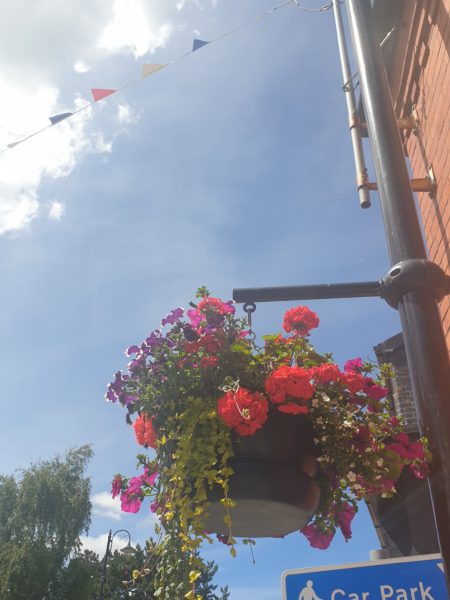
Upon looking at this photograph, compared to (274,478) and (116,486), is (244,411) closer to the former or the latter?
(274,478)

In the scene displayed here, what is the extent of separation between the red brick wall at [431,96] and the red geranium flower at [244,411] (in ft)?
4.79

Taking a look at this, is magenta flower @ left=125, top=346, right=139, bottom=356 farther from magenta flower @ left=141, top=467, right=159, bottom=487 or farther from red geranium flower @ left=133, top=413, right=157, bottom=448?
magenta flower @ left=141, top=467, right=159, bottom=487

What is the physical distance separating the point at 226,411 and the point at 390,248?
74cm

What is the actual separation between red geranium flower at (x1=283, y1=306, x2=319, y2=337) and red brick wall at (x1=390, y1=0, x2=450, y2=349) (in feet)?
3.09

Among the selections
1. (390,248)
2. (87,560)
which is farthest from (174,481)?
(87,560)

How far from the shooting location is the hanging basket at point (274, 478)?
1.78m

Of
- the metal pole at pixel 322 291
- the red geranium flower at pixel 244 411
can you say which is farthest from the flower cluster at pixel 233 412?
the metal pole at pixel 322 291

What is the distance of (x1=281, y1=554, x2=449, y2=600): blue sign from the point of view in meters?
2.20

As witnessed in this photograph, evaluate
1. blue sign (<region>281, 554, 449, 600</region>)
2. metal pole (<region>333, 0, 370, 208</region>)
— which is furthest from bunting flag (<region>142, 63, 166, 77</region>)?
blue sign (<region>281, 554, 449, 600</region>)

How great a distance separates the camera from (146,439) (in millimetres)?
2123

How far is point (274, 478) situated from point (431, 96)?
2.56 metres

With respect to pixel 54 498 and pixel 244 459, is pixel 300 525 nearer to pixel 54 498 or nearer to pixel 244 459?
pixel 244 459

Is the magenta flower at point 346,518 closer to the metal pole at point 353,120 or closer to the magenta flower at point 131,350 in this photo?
the magenta flower at point 131,350

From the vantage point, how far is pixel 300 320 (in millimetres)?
2316
